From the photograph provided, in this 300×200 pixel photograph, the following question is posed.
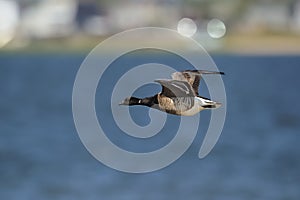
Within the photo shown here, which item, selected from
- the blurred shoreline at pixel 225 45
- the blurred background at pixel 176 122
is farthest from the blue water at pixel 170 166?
the blurred shoreline at pixel 225 45

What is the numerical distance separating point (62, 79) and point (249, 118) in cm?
1880

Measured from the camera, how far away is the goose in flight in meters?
1.50

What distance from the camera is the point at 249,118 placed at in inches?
1026

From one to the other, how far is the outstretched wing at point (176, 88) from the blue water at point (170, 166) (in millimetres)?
12563

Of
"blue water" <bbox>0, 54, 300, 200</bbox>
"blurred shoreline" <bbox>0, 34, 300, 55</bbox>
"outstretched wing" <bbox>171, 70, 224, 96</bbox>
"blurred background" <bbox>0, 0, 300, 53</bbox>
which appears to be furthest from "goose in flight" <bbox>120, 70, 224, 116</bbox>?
"blurred background" <bbox>0, 0, 300, 53</bbox>

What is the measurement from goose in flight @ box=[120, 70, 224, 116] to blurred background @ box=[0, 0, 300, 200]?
21cm

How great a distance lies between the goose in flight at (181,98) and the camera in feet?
4.92

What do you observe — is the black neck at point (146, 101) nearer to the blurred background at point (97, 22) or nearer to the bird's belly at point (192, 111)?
the bird's belly at point (192, 111)

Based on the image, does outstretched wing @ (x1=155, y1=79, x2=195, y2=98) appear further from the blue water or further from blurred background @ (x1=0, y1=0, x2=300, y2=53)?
blurred background @ (x1=0, y1=0, x2=300, y2=53)

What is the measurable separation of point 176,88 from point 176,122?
19004mm

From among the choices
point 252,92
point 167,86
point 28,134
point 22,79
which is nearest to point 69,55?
point 22,79

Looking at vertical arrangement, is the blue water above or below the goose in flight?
above

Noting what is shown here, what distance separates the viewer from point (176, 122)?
2053cm

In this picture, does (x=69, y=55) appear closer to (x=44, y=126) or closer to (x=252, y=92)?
(x=252, y=92)
